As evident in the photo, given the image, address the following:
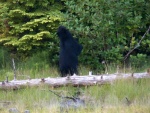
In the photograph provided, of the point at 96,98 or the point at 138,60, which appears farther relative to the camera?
the point at 138,60

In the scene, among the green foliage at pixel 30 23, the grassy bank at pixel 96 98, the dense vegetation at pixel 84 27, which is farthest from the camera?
the green foliage at pixel 30 23

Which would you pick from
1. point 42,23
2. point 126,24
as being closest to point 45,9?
point 42,23

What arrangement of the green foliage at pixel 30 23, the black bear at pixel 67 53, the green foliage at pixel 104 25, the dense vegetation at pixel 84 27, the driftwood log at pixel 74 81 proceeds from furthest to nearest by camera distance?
the green foliage at pixel 30 23, the dense vegetation at pixel 84 27, the green foliage at pixel 104 25, the black bear at pixel 67 53, the driftwood log at pixel 74 81

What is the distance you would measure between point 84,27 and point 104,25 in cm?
85

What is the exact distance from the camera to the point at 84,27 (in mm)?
15523

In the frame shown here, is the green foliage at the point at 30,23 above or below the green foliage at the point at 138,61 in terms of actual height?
above

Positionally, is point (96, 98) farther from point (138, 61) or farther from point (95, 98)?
point (138, 61)

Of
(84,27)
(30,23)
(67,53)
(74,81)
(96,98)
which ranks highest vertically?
(30,23)

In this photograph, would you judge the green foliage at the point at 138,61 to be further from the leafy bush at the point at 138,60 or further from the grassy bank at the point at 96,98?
the grassy bank at the point at 96,98

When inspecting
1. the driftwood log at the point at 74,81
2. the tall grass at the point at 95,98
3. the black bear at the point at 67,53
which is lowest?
the tall grass at the point at 95,98

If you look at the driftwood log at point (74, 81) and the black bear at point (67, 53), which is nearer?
the driftwood log at point (74, 81)

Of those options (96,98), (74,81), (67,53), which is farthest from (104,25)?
(96,98)

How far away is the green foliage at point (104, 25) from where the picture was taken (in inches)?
599

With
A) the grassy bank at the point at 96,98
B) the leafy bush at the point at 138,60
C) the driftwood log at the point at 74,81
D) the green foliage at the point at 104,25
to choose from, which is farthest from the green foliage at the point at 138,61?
the grassy bank at the point at 96,98
